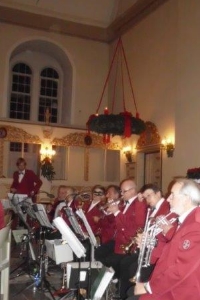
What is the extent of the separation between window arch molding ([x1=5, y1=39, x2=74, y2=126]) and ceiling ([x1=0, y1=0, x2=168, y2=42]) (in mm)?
726

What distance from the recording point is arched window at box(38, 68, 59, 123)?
15008 mm

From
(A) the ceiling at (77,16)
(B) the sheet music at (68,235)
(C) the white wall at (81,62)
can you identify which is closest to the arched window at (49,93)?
(C) the white wall at (81,62)

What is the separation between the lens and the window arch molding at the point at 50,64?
14.3 meters

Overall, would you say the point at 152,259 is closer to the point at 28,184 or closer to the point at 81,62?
the point at 28,184

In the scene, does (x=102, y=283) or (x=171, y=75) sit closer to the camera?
(x=102, y=283)

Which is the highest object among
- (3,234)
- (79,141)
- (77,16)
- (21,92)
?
(77,16)

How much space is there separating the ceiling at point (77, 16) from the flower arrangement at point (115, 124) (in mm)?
4753

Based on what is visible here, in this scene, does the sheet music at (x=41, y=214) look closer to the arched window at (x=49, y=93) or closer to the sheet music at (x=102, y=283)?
the sheet music at (x=102, y=283)

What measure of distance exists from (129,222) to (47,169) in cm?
748

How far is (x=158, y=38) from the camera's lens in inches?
464

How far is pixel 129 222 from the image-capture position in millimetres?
4961

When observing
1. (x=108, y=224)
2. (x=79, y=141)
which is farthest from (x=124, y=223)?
(x=79, y=141)

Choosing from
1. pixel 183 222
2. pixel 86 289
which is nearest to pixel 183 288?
pixel 183 222

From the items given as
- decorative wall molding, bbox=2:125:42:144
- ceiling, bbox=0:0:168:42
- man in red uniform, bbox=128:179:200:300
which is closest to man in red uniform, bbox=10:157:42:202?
decorative wall molding, bbox=2:125:42:144
